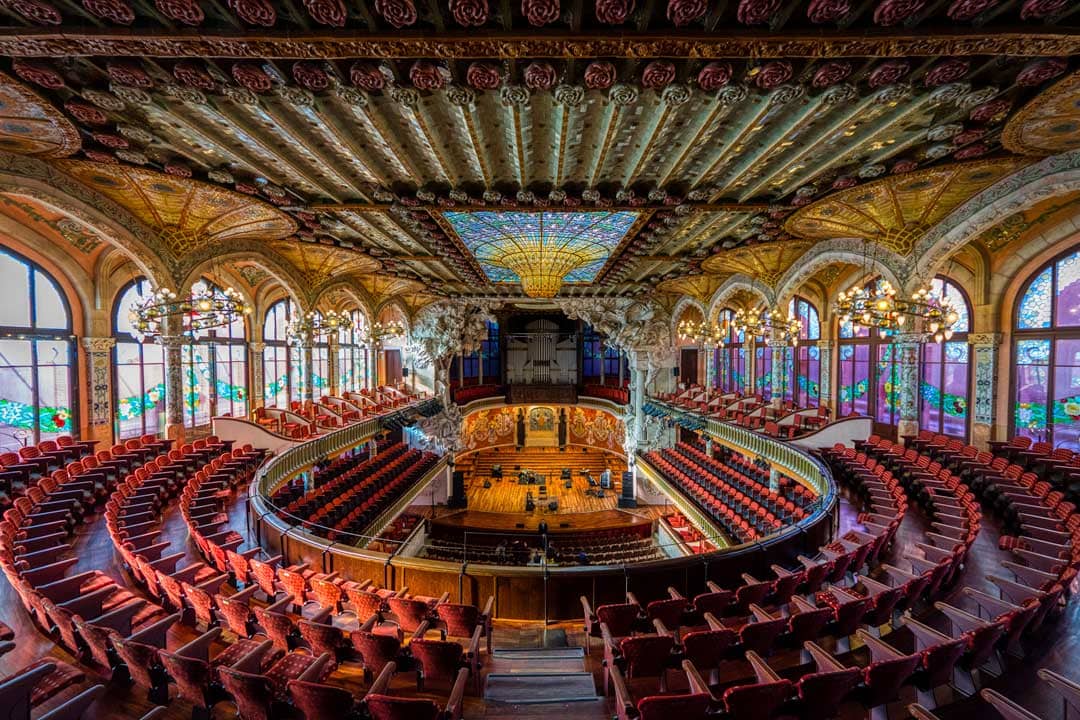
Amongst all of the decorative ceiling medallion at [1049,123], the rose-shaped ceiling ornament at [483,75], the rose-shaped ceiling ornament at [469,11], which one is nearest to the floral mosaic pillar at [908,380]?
the decorative ceiling medallion at [1049,123]

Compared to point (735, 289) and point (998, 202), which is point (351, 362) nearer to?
point (735, 289)

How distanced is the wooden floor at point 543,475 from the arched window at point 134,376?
12705mm

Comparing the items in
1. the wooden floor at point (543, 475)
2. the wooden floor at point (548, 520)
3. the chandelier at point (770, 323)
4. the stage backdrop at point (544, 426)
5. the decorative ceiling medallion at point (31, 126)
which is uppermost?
the decorative ceiling medallion at point (31, 126)

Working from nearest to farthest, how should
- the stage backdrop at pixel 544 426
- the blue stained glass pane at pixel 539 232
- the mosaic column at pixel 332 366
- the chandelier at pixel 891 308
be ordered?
the chandelier at pixel 891 308, the blue stained glass pane at pixel 539 232, the mosaic column at pixel 332 366, the stage backdrop at pixel 544 426

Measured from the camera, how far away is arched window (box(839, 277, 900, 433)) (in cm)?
1414

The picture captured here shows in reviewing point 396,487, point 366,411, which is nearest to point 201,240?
point 366,411

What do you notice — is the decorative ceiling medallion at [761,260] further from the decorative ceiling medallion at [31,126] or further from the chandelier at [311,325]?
the decorative ceiling medallion at [31,126]

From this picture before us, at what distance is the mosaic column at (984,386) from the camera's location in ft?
37.8

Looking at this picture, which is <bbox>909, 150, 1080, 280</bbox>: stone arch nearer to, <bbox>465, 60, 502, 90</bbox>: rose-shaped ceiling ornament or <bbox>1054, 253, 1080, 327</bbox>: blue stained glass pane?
<bbox>1054, 253, 1080, 327</bbox>: blue stained glass pane

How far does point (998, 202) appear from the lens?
7.79m

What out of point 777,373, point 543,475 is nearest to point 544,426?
point 543,475

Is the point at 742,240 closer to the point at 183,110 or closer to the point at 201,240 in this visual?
the point at 183,110

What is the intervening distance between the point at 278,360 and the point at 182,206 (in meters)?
12.3

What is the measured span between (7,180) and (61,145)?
1854 millimetres
